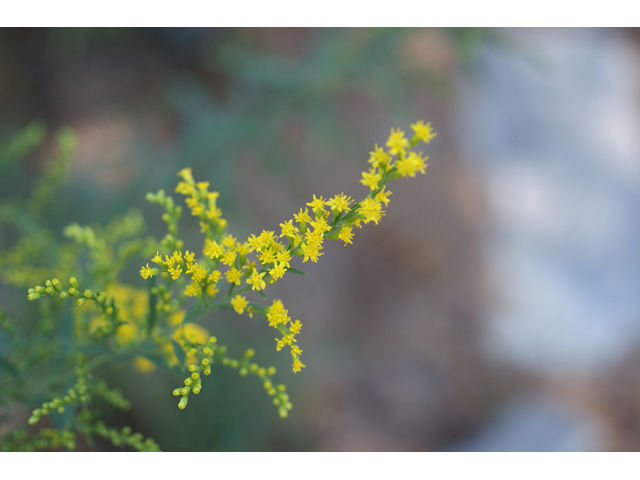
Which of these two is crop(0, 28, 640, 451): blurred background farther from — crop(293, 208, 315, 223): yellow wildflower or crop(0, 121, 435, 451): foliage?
crop(293, 208, 315, 223): yellow wildflower

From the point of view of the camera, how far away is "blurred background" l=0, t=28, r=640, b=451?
3443 mm

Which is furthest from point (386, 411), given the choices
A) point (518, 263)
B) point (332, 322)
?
point (518, 263)

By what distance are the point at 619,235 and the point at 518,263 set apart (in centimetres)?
201

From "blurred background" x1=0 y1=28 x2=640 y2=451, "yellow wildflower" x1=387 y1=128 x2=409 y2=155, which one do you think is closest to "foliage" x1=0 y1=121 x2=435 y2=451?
"yellow wildflower" x1=387 y1=128 x2=409 y2=155

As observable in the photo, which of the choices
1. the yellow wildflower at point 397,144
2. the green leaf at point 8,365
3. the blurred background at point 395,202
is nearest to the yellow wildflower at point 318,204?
the yellow wildflower at point 397,144

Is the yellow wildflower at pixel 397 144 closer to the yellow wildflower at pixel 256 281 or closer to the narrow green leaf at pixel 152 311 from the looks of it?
the yellow wildflower at pixel 256 281

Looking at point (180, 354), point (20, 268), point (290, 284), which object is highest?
point (290, 284)

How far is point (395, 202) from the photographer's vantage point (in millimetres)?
5719

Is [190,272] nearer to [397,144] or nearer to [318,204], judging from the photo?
[318,204]

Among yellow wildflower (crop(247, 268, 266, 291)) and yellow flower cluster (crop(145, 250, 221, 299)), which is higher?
yellow flower cluster (crop(145, 250, 221, 299))

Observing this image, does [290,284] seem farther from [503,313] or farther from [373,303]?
[503,313]

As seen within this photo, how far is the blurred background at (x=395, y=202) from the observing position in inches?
136

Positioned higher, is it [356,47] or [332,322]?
[356,47]

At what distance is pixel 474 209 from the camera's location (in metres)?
6.25
